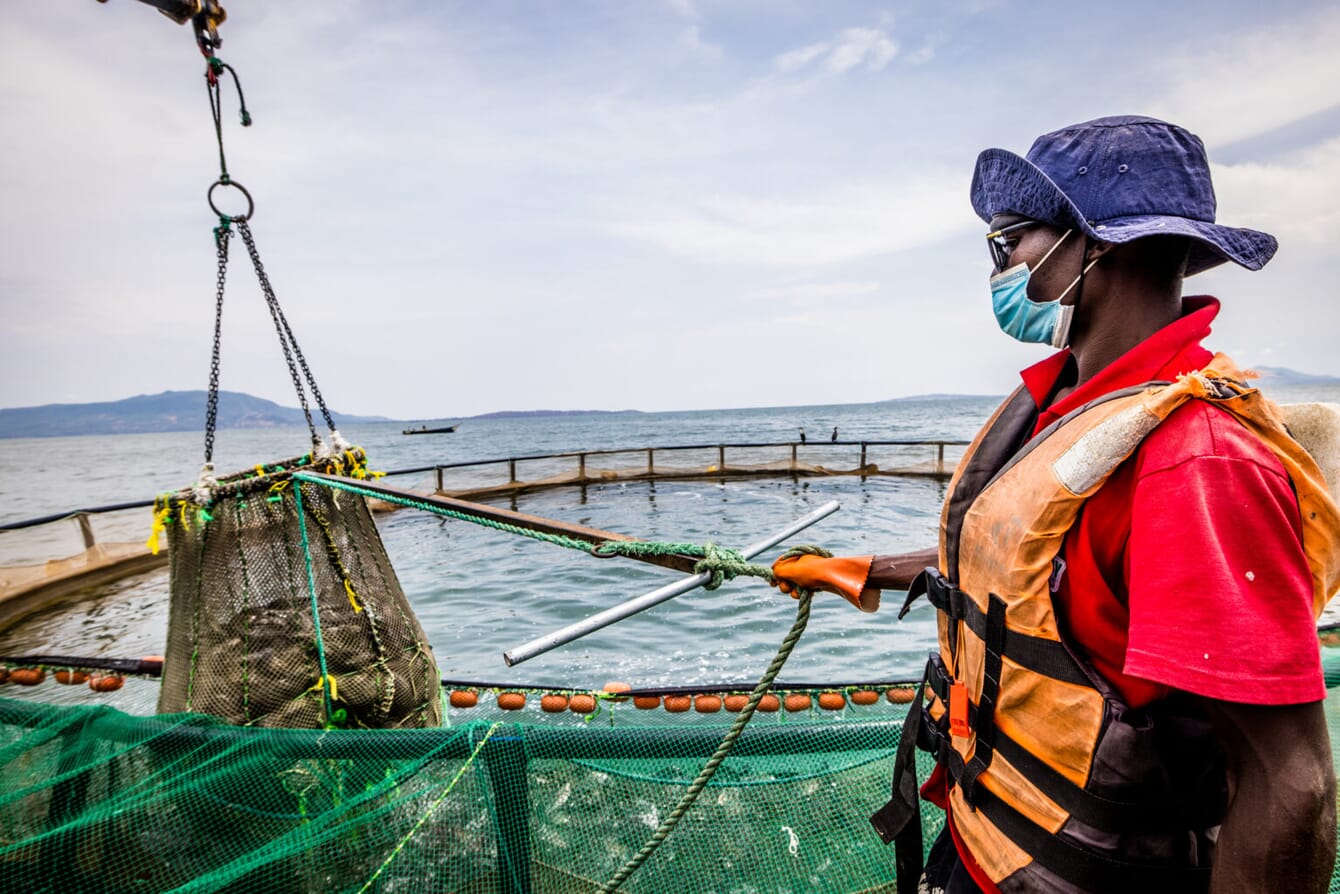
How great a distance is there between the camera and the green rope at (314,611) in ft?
11.1

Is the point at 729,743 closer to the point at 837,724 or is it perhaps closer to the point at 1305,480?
the point at 837,724

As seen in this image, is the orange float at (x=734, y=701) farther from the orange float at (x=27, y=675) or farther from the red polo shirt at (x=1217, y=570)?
the orange float at (x=27, y=675)

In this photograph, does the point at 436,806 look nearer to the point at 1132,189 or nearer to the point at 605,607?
the point at 1132,189

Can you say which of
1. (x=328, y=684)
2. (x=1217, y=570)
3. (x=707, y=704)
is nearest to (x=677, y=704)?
(x=707, y=704)

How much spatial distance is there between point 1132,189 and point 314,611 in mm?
3775

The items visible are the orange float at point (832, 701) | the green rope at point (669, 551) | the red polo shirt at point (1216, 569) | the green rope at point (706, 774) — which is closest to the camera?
the red polo shirt at point (1216, 569)

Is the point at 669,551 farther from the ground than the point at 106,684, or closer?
farther from the ground

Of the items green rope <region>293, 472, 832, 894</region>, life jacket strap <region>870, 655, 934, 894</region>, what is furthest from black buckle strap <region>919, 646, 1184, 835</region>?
green rope <region>293, 472, 832, 894</region>

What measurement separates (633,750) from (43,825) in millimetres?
2387

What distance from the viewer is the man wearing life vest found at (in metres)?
1.04

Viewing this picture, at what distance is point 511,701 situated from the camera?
4898 mm

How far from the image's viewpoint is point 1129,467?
1233 mm

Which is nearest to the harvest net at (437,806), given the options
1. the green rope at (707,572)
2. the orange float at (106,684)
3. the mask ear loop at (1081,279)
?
the green rope at (707,572)

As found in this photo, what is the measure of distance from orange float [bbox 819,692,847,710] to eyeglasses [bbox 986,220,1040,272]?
3341 mm
